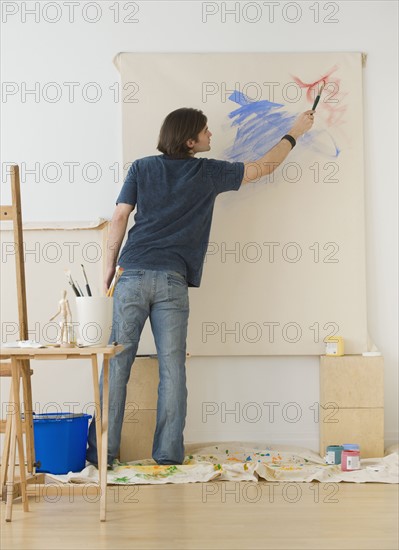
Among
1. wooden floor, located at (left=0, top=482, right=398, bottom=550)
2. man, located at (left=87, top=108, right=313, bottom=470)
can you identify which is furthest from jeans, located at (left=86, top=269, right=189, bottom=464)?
wooden floor, located at (left=0, top=482, right=398, bottom=550)

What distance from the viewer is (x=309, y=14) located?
13.7 ft

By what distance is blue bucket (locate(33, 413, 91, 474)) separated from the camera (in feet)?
11.7

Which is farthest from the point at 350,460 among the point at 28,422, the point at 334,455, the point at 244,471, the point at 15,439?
the point at 15,439

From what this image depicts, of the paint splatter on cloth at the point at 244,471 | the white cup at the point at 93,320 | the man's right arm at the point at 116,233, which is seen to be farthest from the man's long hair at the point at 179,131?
the paint splatter on cloth at the point at 244,471

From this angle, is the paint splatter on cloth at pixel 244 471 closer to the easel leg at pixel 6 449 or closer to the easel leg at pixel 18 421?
the easel leg at pixel 6 449

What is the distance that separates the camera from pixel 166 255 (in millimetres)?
3645

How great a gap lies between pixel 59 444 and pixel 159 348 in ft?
1.87

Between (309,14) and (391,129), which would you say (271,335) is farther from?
(309,14)

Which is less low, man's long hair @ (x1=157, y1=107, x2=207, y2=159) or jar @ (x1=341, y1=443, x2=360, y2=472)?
man's long hair @ (x1=157, y1=107, x2=207, y2=159)

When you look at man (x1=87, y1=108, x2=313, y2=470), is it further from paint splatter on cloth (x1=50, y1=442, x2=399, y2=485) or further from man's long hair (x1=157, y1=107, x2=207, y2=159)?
paint splatter on cloth (x1=50, y1=442, x2=399, y2=485)

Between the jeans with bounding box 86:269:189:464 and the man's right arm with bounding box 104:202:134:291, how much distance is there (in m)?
0.12

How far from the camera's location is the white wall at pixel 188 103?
13.4 feet

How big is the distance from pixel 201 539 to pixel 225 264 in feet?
6.05

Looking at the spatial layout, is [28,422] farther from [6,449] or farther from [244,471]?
[244,471]
